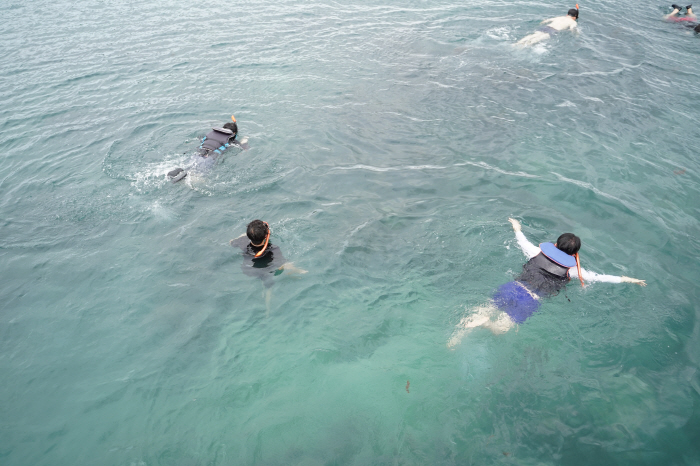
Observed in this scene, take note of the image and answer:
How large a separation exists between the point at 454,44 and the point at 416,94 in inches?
199

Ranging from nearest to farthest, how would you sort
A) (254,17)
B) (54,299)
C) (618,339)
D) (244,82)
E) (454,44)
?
(618,339) < (54,299) < (244,82) < (454,44) < (254,17)

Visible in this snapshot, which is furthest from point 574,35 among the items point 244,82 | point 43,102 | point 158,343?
point 43,102

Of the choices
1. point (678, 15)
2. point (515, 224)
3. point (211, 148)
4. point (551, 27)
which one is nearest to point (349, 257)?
point (515, 224)

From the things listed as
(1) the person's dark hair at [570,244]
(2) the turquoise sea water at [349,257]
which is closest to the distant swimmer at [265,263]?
(2) the turquoise sea water at [349,257]

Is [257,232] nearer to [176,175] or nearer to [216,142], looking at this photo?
[176,175]

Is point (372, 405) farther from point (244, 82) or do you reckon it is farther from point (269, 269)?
point (244, 82)

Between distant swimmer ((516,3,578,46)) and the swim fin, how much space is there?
14101mm

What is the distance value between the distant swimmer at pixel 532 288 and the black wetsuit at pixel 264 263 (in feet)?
10.9

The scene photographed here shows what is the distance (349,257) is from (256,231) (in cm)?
191

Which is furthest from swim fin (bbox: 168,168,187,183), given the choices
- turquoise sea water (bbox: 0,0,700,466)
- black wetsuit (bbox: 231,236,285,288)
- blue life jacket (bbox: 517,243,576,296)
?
blue life jacket (bbox: 517,243,576,296)

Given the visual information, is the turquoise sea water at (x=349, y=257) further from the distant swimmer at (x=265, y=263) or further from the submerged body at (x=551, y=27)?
the submerged body at (x=551, y=27)

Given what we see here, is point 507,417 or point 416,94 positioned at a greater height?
point 416,94

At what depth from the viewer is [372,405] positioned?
5.69m

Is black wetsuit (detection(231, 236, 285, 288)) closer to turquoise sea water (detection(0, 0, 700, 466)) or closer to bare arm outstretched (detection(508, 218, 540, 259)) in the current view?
turquoise sea water (detection(0, 0, 700, 466))
